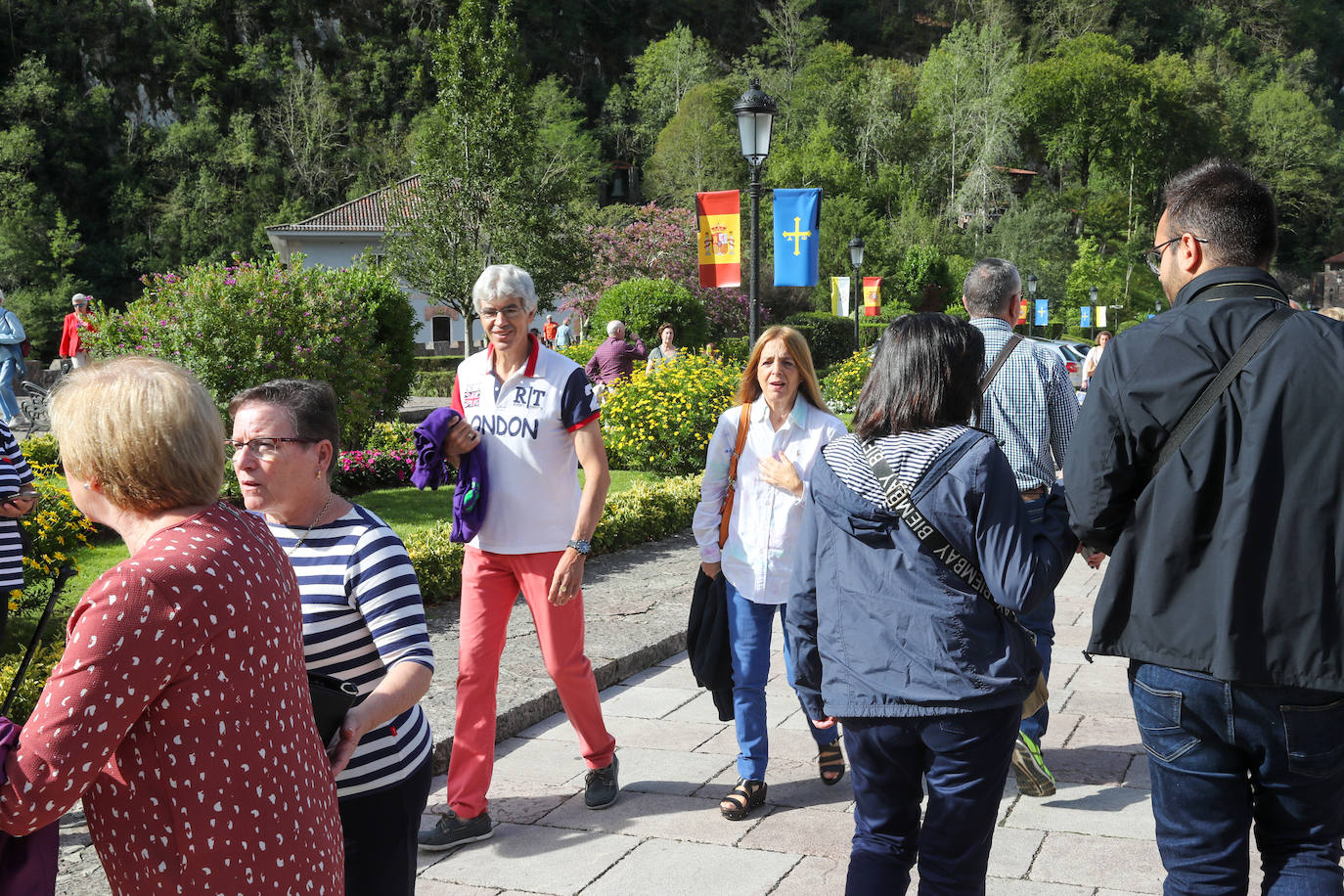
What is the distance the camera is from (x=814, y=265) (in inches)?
442

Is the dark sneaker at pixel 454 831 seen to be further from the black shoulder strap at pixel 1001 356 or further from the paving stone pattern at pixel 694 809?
the black shoulder strap at pixel 1001 356

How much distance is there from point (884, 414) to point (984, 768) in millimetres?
822

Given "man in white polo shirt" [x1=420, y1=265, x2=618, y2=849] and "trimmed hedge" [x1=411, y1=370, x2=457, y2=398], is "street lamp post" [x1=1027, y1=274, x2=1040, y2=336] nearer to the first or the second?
"trimmed hedge" [x1=411, y1=370, x2=457, y2=398]

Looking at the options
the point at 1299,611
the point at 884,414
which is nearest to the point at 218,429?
the point at 884,414

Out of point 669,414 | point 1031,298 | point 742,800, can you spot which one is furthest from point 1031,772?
point 1031,298

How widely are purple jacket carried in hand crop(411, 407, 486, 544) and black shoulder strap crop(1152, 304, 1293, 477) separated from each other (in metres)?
2.30

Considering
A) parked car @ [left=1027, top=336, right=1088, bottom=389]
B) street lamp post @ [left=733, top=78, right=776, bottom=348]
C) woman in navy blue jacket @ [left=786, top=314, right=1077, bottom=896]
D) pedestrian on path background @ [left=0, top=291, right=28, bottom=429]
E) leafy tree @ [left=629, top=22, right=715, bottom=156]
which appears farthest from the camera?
leafy tree @ [left=629, top=22, right=715, bottom=156]

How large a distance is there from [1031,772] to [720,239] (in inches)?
314

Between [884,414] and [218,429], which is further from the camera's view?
[884,414]

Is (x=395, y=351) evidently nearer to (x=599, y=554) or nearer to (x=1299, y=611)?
(x=599, y=554)

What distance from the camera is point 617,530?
29.1 feet

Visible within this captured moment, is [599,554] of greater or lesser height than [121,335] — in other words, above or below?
below

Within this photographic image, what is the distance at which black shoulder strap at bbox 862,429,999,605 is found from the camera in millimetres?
2482

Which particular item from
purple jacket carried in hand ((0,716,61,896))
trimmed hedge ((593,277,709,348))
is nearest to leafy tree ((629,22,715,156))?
trimmed hedge ((593,277,709,348))
